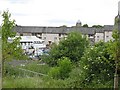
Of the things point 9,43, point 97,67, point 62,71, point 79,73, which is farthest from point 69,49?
point 9,43

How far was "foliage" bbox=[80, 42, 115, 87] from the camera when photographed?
8.50m

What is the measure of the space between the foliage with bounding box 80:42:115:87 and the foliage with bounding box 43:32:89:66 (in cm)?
492

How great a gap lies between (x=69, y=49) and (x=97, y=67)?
561 cm

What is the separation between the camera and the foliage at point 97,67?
8500 mm

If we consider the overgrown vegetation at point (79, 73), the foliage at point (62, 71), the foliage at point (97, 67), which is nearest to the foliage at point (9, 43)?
the overgrown vegetation at point (79, 73)

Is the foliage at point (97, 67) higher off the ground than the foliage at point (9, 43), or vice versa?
the foliage at point (9, 43)

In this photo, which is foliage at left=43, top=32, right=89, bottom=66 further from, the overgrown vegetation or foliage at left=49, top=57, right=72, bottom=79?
foliage at left=49, top=57, right=72, bottom=79

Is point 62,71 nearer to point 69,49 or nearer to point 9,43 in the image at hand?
point 9,43

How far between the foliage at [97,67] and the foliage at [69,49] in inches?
194

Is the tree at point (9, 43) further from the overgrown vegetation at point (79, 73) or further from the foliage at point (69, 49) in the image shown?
the foliage at point (69, 49)

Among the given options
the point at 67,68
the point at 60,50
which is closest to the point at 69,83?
the point at 67,68

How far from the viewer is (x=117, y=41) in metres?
6.77

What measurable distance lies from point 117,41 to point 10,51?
3.25m

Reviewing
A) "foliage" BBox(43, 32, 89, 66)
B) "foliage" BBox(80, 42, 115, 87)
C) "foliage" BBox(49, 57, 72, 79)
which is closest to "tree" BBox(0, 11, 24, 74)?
"foliage" BBox(49, 57, 72, 79)
